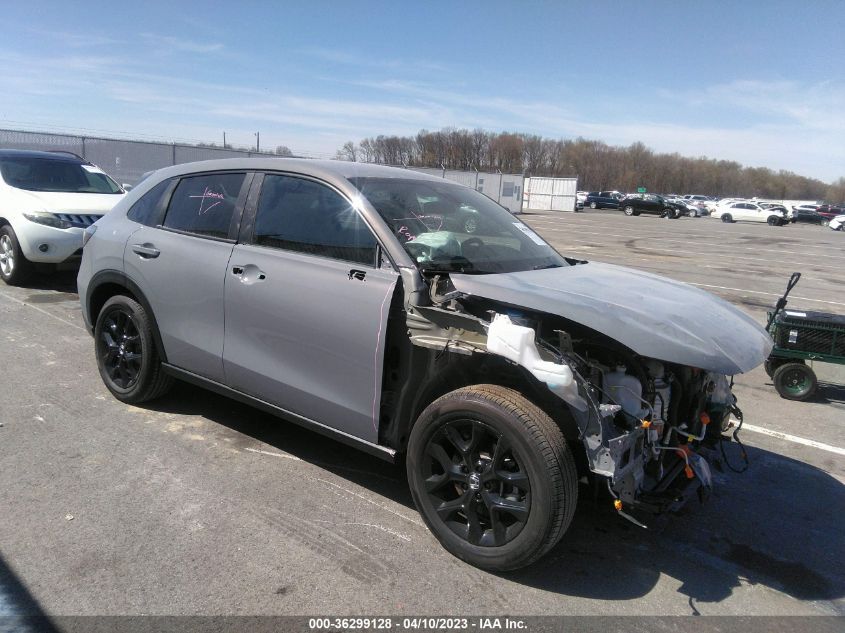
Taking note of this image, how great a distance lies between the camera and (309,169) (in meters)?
3.58

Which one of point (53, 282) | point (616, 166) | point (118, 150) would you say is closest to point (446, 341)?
point (53, 282)

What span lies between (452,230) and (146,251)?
2110 mm

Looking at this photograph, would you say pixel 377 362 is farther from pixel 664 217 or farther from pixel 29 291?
pixel 664 217

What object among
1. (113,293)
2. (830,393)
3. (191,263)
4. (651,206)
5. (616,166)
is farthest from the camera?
(616,166)

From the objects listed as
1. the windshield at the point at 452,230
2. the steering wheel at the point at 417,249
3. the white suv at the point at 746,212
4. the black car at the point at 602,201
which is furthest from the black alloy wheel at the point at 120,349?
the black car at the point at 602,201

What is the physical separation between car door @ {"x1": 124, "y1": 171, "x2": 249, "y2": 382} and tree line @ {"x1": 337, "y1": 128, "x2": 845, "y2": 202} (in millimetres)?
106366

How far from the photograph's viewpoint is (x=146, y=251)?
4152 millimetres

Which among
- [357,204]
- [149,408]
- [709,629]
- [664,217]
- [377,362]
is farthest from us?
[664,217]

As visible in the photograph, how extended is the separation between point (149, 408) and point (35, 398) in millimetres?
877

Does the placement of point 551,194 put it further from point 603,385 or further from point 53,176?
point 603,385

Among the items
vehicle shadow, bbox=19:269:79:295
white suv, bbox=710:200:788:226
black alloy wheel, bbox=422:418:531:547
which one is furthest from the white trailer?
black alloy wheel, bbox=422:418:531:547

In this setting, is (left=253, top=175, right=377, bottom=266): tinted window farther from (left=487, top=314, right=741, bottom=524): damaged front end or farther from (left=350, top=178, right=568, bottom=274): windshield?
(left=487, top=314, right=741, bottom=524): damaged front end

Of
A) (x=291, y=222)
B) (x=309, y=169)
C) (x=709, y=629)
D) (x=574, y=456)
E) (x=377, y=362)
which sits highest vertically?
(x=309, y=169)

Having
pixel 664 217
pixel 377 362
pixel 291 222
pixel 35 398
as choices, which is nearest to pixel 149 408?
pixel 35 398
